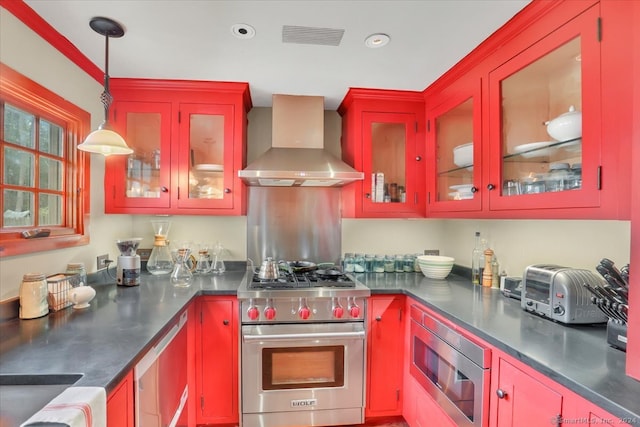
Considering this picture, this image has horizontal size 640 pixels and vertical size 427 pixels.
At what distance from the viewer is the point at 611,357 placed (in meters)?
0.99

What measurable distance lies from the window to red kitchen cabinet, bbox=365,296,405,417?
183 centimetres

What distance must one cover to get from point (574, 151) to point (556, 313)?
679 millimetres

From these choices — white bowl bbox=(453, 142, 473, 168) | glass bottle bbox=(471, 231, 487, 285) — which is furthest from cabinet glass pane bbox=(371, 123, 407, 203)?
glass bottle bbox=(471, 231, 487, 285)

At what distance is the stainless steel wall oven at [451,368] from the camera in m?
1.26

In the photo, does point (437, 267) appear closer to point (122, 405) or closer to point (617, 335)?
point (617, 335)

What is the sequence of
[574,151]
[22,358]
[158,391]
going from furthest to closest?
[158,391] → [574,151] → [22,358]

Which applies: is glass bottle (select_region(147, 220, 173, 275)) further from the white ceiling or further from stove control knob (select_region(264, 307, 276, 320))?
the white ceiling

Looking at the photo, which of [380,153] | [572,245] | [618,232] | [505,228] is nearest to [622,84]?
[618,232]

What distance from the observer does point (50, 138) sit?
165 cm

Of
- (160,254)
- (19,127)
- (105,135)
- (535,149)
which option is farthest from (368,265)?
(19,127)

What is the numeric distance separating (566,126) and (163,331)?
1.86m

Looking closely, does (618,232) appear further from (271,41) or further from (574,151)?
(271,41)

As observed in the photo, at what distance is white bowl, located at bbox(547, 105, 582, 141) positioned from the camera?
3.84ft

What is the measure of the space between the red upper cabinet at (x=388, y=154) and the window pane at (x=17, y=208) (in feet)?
6.15
